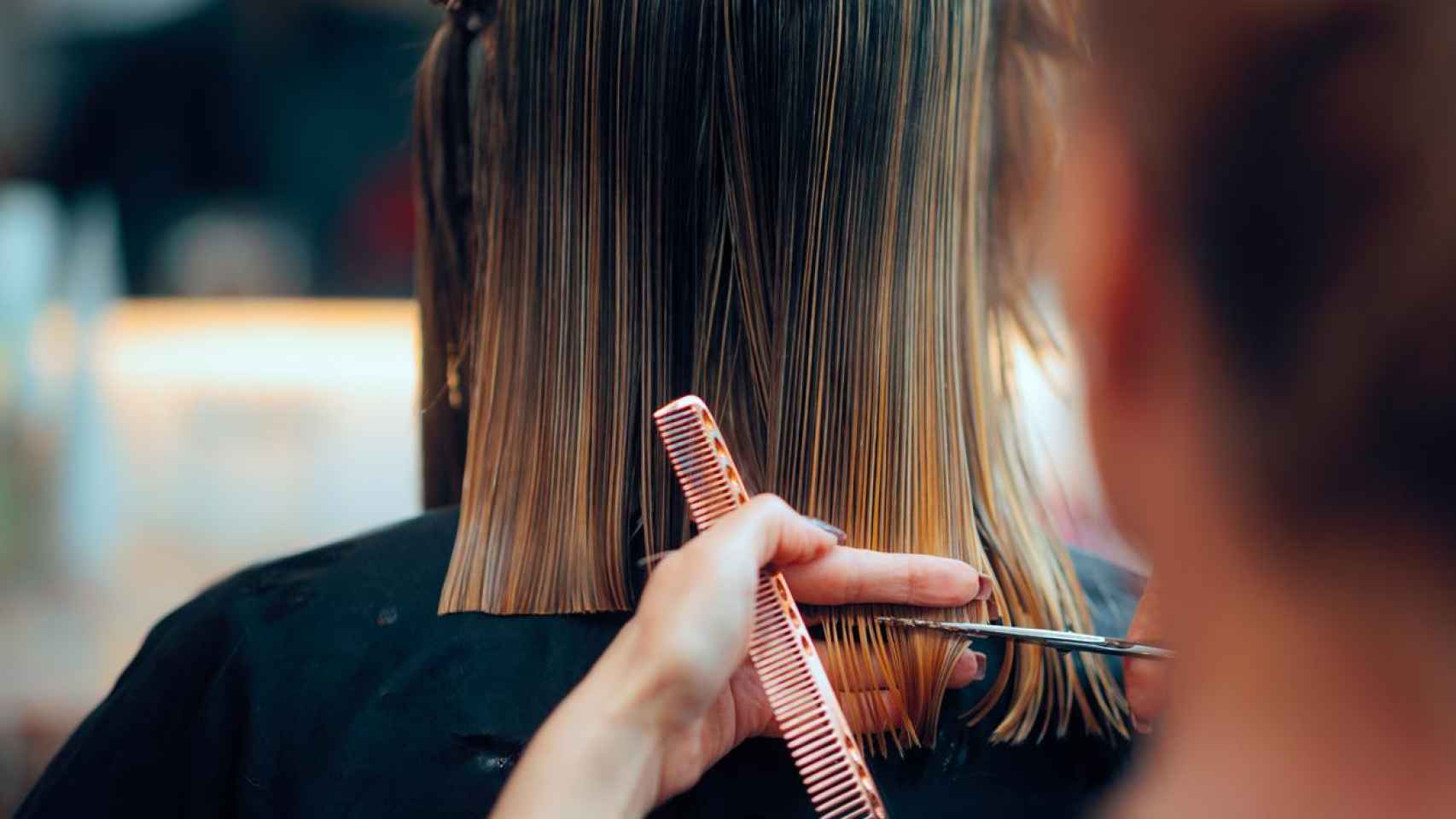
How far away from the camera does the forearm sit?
409 millimetres

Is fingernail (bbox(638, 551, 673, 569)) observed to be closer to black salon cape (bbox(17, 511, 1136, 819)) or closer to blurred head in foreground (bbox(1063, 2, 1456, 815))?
black salon cape (bbox(17, 511, 1136, 819))

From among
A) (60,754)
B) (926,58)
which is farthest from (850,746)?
(60,754)

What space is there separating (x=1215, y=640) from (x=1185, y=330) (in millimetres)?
89

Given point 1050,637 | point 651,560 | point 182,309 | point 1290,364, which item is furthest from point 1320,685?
point 182,309

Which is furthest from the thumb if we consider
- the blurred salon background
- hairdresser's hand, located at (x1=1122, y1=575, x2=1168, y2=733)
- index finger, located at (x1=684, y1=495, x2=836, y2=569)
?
the blurred salon background

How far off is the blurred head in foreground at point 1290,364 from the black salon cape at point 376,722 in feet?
0.63

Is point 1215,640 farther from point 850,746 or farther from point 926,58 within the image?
point 926,58

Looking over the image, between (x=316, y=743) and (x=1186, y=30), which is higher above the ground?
(x=1186, y=30)

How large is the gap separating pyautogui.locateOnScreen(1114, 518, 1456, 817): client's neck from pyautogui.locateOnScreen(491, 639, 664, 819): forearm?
0.18m

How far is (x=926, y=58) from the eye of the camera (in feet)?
1.79

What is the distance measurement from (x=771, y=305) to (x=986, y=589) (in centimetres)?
16

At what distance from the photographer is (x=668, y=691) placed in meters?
0.43

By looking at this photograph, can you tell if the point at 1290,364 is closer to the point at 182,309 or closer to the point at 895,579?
the point at 895,579

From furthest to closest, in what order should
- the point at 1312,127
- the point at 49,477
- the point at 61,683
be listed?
the point at 49,477, the point at 61,683, the point at 1312,127
